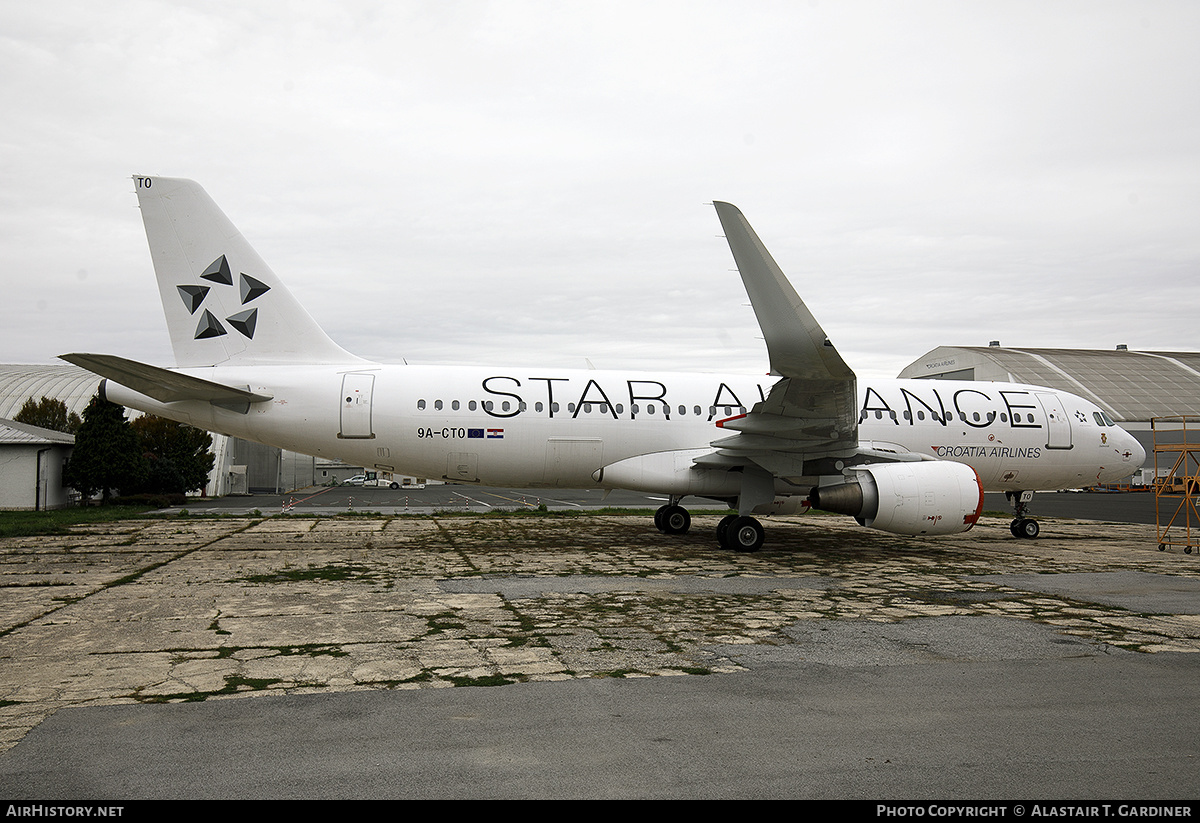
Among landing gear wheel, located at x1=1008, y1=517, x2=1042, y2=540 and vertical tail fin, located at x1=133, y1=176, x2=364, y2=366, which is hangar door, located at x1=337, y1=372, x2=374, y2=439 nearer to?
vertical tail fin, located at x1=133, y1=176, x2=364, y2=366

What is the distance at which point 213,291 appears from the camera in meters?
13.4

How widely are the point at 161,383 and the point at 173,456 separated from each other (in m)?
32.7

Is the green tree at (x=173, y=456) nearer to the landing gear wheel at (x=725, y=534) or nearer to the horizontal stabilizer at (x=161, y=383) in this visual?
the horizontal stabilizer at (x=161, y=383)

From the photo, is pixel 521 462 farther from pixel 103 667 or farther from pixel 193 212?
pixel 103 667

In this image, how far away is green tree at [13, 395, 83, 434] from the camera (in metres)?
45.7

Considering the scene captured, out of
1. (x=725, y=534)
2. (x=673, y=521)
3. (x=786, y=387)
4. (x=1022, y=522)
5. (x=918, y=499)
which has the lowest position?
(x=673, y=521)

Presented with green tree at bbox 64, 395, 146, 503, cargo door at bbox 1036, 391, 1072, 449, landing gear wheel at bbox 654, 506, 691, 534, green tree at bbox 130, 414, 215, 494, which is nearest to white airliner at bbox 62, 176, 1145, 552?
landing gear wheel at bbox 654, 506, 691, 534

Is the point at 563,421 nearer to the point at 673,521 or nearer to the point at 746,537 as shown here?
the point at 746,537

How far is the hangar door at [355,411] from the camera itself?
13.5 metres

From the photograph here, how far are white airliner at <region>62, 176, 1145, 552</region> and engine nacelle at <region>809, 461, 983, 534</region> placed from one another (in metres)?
0.02

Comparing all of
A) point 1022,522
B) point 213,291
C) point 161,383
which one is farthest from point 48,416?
point 1022,522

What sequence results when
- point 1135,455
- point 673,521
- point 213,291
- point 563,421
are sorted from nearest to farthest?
point 213,291 < point 563,421 < point 673,521 < point 1135,455

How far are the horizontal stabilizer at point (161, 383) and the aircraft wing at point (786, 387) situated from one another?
8.05 meters
